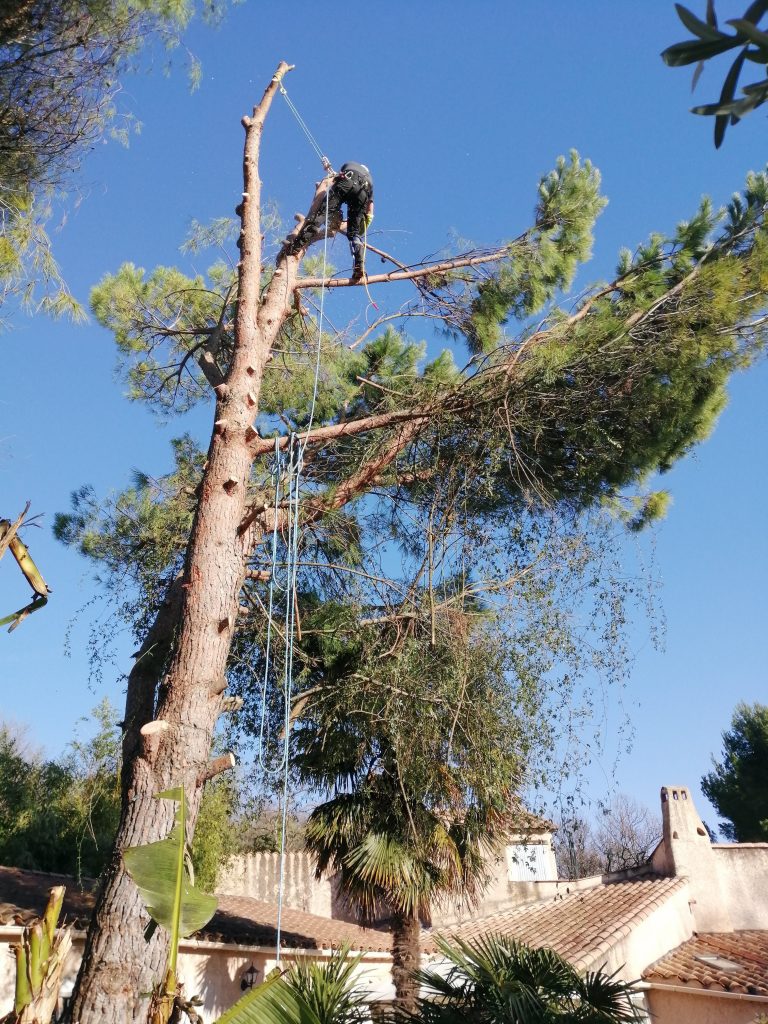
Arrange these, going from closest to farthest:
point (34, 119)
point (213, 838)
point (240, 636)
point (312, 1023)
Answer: point (312, 1023), point (34, 119), point (240, 636), point (213, 838)

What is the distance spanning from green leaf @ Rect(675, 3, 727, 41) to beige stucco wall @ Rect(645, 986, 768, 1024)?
13056 mm

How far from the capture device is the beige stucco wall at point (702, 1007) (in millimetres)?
12047

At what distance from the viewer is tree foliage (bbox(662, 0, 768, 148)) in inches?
66.1

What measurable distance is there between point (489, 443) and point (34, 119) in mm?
5001

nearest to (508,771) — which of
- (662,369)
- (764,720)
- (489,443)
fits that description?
(489,443)

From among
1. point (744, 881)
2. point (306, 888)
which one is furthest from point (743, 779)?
point (306, 888)

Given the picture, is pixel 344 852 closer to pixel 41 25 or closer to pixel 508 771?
pixel 508 771

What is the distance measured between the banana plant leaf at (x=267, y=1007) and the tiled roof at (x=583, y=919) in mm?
9882

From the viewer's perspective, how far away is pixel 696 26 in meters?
1.73

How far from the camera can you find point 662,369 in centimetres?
826

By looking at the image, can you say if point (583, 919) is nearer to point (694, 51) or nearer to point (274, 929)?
point (274, 929)

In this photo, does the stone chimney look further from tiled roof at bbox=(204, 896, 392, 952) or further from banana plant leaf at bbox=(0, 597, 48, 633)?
banana plant leaf at bbox=(0, 597, 48, 633)

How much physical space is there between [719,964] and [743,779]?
14190 mm

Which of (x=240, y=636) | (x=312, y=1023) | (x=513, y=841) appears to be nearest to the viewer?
(x=312, y=1023)
